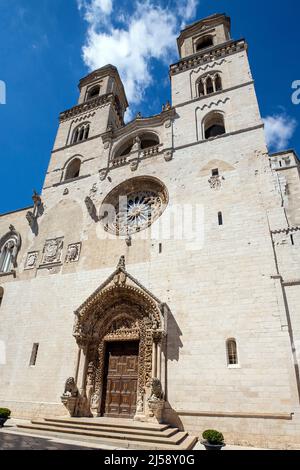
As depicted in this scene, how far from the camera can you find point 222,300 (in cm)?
1072

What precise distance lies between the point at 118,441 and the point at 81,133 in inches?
805

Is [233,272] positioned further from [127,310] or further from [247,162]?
[247,162]

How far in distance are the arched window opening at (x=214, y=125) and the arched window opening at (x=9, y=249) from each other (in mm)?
12945

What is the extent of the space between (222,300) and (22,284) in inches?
422

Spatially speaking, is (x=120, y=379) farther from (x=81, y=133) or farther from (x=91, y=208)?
(x=81, y=133)

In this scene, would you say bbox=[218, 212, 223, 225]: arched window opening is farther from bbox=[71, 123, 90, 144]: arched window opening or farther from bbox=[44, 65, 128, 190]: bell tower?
bbox=[71, 123, 90, 144]: arched window opening

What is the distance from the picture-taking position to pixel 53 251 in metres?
15.9

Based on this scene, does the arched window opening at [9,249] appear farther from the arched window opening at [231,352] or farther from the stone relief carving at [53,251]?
the arched window opening at [231,352]

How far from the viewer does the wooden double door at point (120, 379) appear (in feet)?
35.8

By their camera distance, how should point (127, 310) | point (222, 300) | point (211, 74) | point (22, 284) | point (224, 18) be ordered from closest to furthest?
point (222, 300) < point (127, 310) < point (22, 284) < point (211, 74) < point (224, 18)

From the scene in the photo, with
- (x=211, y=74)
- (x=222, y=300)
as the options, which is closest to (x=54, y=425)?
(x=222, y=300)

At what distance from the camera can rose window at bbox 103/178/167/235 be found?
14998 millimetres

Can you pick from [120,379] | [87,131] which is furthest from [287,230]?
[87,131]

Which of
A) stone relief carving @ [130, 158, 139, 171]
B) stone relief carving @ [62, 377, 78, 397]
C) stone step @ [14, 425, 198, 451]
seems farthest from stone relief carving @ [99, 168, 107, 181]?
stone step @ [14, 425, 198, 451]
